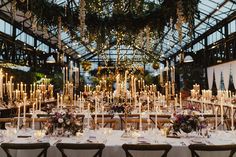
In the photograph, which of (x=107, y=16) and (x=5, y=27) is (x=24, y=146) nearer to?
(x=107, y=16)

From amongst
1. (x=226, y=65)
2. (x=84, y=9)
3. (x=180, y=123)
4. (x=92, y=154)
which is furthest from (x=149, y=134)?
(x=226, y=65)

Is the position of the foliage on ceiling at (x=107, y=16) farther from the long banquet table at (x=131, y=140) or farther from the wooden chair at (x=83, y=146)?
the wooden chair at (x=83, y=146)

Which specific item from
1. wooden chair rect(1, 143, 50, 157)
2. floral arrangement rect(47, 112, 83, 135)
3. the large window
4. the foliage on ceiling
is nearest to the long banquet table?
floral arrangement rect(47, 112, 83, 135)

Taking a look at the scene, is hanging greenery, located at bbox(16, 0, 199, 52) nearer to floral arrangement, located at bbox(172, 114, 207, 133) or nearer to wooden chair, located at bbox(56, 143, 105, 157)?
floral arrangement, located at bbox(172, 114, 207, 133)

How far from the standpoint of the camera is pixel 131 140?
4.43m

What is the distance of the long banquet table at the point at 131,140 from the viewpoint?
13.4ft

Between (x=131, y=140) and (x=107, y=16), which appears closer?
(x=131, y=140)

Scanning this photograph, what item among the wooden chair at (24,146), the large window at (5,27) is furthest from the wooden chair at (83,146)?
the large window at (5,27)

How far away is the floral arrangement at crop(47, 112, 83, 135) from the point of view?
4.59m

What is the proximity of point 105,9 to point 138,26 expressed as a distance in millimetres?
795

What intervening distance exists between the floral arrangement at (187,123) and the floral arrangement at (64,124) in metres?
1.25

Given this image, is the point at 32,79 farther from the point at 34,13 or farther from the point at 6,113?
the point at 34,13

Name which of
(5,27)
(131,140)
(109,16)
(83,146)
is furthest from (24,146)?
(5,27)

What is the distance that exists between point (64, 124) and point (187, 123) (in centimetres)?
156
